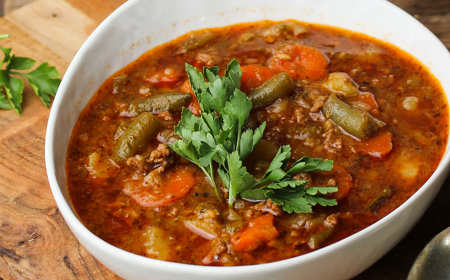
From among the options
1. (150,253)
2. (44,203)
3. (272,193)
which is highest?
(272,193)

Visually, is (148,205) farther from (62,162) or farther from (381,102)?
(381,102)

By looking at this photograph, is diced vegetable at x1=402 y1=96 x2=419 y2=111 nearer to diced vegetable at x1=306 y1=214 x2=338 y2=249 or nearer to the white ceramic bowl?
the white ceramic bowl

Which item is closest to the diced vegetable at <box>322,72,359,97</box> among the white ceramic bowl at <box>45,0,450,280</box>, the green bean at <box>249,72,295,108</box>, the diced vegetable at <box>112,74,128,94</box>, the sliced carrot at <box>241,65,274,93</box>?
the green bean at <box>249,72,295,108</box>

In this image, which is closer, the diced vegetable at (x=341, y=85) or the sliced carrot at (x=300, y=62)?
the diced vegetable at (x=341, y=85)

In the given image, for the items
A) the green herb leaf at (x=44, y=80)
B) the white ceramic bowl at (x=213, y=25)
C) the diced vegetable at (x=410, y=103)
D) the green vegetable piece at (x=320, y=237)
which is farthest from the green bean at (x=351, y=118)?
the green herb leaf at (x=44, y=80)

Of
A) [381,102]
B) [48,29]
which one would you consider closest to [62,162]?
[48,29]

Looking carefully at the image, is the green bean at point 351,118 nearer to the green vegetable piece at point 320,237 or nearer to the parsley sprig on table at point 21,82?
the green vegetable piece at point 320,237
